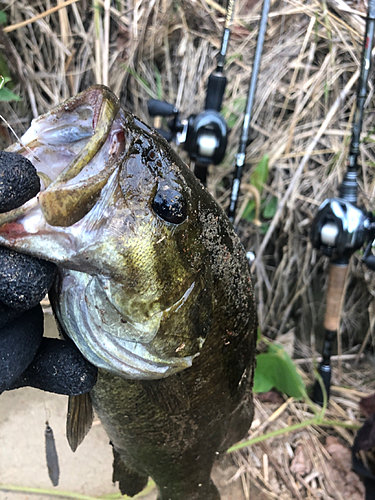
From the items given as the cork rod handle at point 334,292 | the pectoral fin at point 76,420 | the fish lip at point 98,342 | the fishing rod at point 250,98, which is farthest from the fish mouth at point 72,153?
the cork rod handle at point 334,292

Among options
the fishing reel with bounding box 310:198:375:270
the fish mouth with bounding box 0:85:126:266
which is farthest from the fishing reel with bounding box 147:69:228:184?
the fish mouth with bounding box 0:85:126:266

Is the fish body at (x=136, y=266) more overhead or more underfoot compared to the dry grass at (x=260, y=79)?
more underfoot

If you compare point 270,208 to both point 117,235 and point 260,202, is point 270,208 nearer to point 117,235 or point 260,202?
point 260,202

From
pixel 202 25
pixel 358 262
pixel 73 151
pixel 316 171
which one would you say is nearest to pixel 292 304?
pixel 358 262

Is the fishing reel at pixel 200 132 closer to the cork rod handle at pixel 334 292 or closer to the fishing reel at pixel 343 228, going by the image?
the fishing reel at pixel 343 228

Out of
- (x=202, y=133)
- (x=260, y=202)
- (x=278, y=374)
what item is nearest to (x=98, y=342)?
(x=202, y=133)

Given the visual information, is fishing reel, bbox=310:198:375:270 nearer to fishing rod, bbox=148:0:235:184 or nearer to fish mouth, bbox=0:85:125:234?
fishing rod, bbox=148:0:235:184
